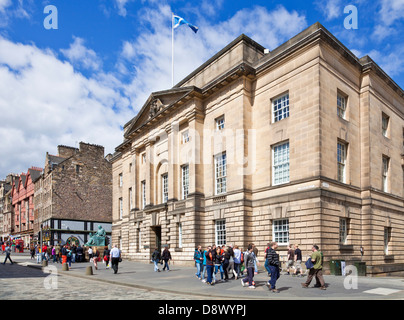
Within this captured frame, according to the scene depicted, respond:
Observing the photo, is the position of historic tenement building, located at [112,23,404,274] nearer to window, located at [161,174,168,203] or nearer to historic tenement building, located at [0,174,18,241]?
window, located at [161,174,168,203]

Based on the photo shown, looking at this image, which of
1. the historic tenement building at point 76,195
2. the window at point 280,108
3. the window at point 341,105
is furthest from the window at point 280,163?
the historic tenement building at point 76,195

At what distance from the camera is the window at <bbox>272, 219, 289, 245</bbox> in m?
23.7

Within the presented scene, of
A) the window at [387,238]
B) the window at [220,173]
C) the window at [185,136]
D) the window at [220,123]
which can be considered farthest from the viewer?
the window at [185,136]

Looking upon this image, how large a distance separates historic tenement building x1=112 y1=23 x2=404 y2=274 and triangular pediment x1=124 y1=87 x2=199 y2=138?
286 millimetres

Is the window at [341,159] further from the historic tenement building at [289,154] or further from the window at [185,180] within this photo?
the window at [185,180]

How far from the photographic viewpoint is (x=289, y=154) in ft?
80.0

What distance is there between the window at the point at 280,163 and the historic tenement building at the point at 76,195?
41919 mm

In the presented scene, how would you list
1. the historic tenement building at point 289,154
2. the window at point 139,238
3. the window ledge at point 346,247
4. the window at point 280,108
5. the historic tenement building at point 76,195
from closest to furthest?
the window ledge at point 346,247 < the historic tenement building at point 289,154 < the window at point 280,108 < the window at point 139,238 < the historic tenement building at point 76,195

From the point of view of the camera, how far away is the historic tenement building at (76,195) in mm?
57781

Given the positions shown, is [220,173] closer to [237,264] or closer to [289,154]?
[289,154]

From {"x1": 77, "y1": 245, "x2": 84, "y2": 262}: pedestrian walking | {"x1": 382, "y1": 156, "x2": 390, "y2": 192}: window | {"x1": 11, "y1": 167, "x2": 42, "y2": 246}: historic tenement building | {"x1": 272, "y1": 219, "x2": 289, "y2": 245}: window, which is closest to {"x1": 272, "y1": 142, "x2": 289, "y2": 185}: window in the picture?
{"x1": 272, "y1": 219, "x2": 289, "y2": 245}: window

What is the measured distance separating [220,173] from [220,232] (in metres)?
4.38

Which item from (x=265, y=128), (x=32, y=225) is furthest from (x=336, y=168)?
(x=32, y=225)

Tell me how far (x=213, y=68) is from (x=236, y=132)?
6.64m
